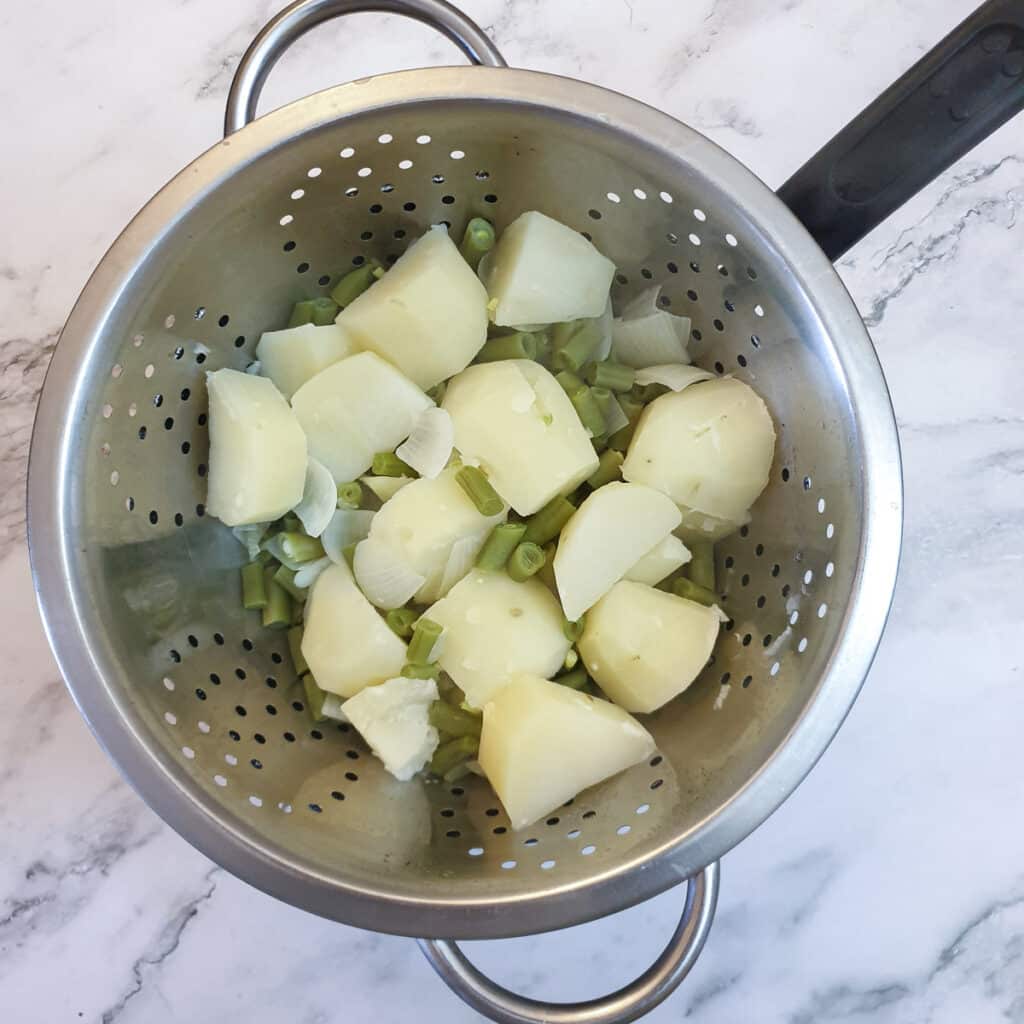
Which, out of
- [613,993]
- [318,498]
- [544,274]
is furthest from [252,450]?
[613,993]

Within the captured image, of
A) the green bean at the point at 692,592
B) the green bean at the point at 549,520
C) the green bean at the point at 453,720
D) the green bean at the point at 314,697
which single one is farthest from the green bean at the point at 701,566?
the green bean at the point at 314,697

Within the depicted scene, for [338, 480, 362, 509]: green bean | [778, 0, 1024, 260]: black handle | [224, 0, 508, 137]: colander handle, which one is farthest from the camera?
[338, 480, 362, 509]: green bean

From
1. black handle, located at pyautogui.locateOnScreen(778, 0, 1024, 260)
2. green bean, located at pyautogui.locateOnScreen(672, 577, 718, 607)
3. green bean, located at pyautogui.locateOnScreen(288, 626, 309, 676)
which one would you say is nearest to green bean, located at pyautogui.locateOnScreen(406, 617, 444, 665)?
green bean, located at pyautogui.locateOnScreen(288, 626, 309, 676)

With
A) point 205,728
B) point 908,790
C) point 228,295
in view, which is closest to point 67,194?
point 228,295

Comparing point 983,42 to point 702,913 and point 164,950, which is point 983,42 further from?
point 164,950

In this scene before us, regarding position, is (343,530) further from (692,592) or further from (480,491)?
(692,592)

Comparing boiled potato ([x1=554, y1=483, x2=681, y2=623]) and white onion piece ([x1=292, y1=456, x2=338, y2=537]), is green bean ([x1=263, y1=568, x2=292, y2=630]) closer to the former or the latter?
white onion piece ([x1=292, y1=456, x2=338, y2=537])

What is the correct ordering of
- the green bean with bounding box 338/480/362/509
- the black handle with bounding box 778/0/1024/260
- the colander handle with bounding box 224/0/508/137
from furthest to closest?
the green bean with bounding box 338/480/362/509 < the colander handle with bounding box 224/0/508/137 < the black handle with bounding box 778/0/1024/260
